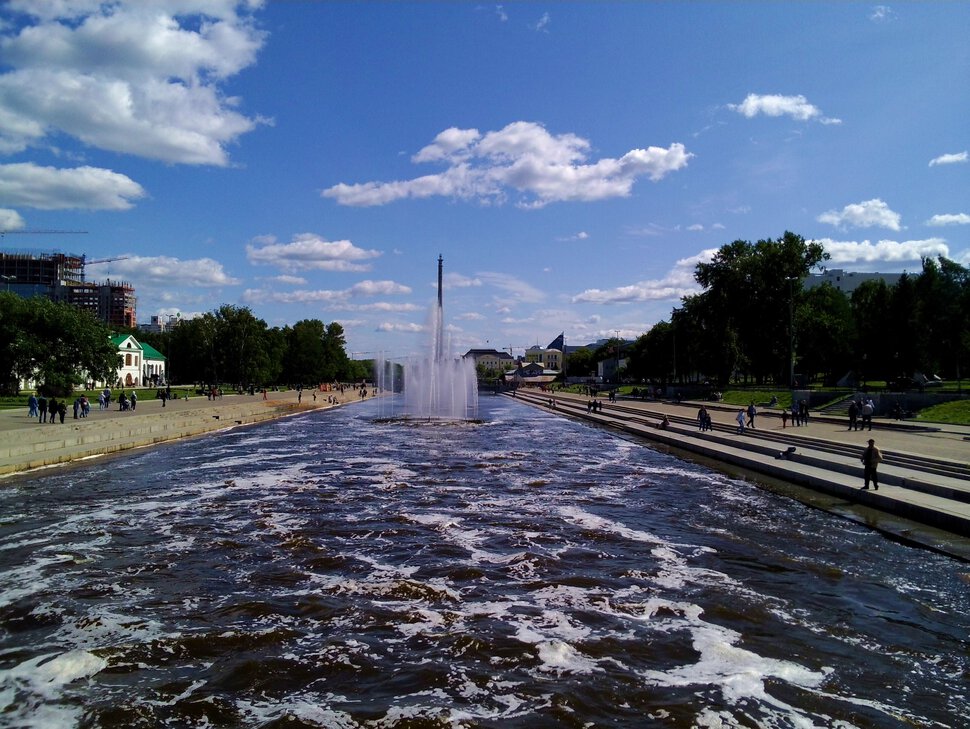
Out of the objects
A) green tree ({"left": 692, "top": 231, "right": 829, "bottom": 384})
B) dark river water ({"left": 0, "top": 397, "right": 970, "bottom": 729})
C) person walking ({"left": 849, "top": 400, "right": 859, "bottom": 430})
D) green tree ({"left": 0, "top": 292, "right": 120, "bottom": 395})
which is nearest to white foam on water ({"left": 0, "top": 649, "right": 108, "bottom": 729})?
dark river water ({"left": 0, "top": 397, "right": 970, "bottom": 729})

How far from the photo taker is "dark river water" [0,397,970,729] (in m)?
6.75

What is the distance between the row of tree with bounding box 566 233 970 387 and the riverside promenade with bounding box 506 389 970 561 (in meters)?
18.1

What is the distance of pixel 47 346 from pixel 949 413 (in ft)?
194

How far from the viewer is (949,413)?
31016mm

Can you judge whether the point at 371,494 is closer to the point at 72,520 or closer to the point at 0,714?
the point at 72,520

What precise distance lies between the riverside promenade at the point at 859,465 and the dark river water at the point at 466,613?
116cm

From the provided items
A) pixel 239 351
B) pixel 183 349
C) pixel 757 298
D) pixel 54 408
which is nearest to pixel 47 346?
pixel 54 408

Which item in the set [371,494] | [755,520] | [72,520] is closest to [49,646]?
[72,520]

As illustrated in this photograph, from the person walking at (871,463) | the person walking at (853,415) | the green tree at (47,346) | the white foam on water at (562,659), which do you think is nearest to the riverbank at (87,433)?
the green tree at (47,346)

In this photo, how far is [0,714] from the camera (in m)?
6.49

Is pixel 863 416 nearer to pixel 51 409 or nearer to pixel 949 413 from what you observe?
pixel 949 413

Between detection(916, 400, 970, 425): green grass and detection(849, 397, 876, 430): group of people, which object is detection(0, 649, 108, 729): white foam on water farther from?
detection(916, 400, 970, 425): green grass

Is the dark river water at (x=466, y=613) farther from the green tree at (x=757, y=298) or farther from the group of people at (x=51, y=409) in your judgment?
the green tree at (x=757, y=298)

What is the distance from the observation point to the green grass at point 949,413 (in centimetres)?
2983
